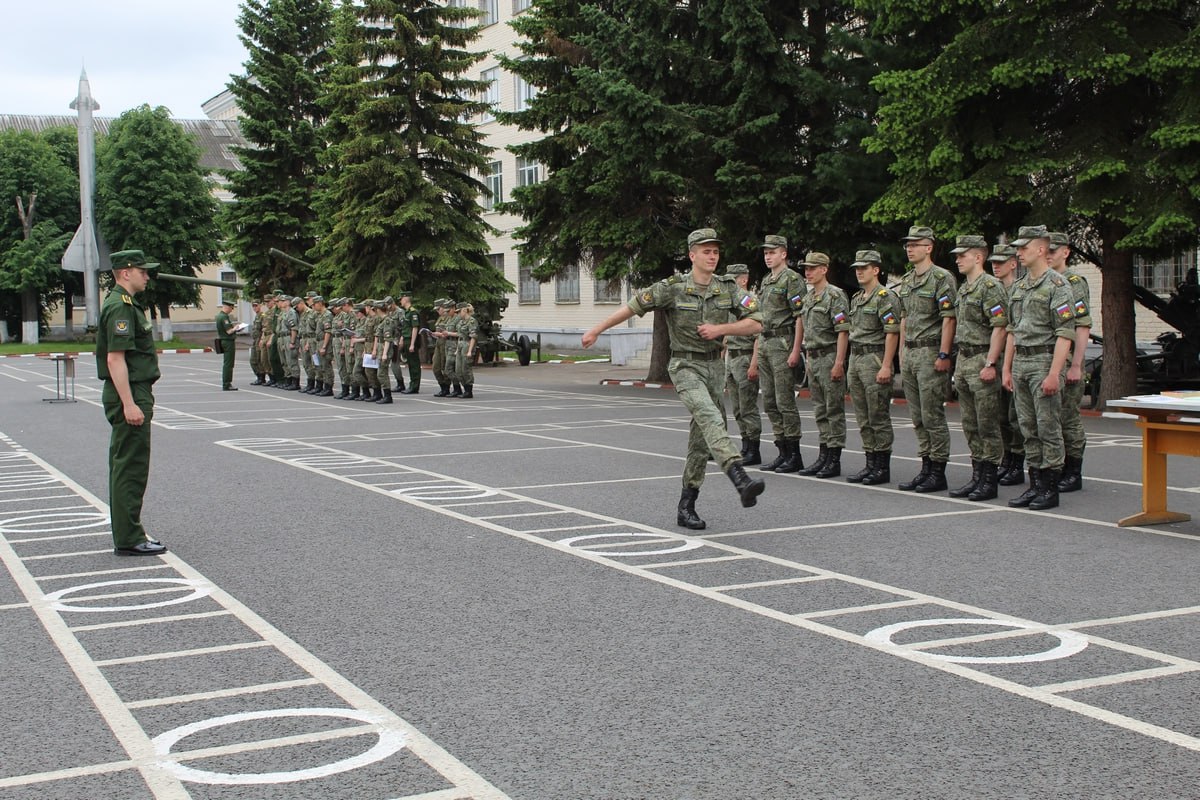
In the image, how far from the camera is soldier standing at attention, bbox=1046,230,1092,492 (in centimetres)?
1050

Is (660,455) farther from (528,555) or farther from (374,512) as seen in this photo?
(528,555)

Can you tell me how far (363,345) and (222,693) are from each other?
808 inches

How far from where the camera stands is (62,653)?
6.03 m

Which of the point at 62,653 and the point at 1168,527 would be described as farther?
the point at 1168,527

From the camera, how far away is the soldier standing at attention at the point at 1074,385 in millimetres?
10500

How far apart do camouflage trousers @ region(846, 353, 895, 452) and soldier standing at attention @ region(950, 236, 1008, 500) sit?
34.5 inches

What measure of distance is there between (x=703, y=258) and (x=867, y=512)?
2.43m

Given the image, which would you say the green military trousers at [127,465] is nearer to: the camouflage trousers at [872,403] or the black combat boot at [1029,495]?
the camouflage trousers at [872,403]

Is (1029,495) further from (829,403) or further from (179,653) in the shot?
(179,653)

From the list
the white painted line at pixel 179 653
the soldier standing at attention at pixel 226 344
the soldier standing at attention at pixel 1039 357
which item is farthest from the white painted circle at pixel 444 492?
the soldier standing at attention at pixel 226 344

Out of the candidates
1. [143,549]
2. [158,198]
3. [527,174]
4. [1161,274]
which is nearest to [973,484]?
[143,549]

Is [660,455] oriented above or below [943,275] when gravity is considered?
below

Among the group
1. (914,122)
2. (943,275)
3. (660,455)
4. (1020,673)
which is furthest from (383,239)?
(1020,673)

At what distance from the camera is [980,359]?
36.1ft
